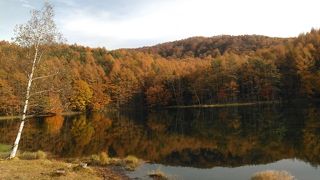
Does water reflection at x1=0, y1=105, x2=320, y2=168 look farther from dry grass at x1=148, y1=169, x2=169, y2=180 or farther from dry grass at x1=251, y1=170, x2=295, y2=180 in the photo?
dry grass at x1=251, y1=170, x2=295, y2=180

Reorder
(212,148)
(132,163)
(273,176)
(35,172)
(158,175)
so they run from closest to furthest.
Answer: (35,172) → (273,176) → (158,175) → (132,163) → (212,148)

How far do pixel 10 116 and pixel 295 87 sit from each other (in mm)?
82066

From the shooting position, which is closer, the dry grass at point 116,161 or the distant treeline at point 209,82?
the dry grass at point 116,161

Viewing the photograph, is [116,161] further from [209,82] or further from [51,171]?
[209,82]

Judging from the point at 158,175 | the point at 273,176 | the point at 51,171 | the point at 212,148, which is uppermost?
the point at 51,171

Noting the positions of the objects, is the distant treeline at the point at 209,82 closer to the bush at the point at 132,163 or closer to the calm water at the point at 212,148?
the calm water at the point at 212,148

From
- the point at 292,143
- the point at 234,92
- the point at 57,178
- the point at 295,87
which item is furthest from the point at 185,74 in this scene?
the point at 57,178

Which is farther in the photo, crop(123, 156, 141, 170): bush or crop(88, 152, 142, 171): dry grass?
Answer: crop(88, 152, 142, 171): dry grass

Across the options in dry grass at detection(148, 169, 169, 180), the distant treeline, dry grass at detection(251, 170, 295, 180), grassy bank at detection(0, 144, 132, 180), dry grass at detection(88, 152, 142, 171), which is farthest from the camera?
the distant treeline

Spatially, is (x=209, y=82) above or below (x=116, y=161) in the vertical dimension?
above

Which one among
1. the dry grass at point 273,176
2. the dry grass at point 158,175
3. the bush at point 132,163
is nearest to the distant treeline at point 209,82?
the bush at point 132,163

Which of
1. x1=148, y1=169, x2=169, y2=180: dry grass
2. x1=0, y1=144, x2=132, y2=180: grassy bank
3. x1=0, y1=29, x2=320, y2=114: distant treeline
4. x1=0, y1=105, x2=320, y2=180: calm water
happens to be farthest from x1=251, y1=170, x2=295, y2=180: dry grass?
x1=0, y1=29, x2=320, y2=114: distant treeline

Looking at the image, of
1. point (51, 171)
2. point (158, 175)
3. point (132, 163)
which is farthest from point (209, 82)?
point (51, 171)

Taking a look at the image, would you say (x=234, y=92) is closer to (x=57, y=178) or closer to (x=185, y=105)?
(x=185, y=105)
